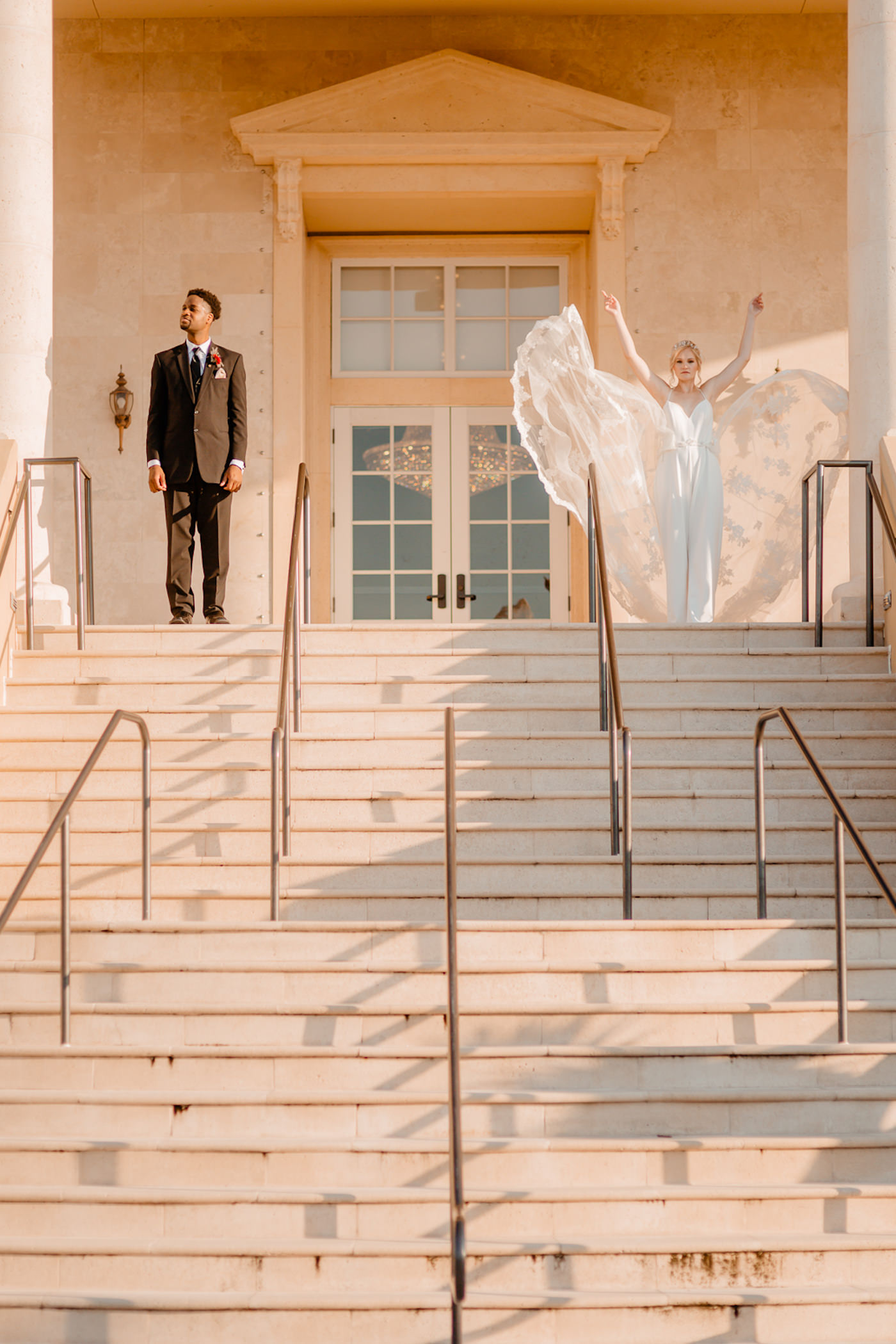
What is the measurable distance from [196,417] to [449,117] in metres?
4.27

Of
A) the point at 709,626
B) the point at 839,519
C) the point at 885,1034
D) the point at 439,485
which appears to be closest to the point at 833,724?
the point at 709,626

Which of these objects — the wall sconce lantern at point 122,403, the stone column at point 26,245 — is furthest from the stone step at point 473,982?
the wall sconce lantern at point 122,403

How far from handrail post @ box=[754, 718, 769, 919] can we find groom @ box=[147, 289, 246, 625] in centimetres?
348

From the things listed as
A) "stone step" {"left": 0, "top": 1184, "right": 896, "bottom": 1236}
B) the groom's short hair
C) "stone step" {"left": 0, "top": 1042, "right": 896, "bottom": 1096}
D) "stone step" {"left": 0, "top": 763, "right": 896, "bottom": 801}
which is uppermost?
the groom's short hair

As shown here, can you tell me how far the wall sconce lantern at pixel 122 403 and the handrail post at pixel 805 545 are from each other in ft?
17.3

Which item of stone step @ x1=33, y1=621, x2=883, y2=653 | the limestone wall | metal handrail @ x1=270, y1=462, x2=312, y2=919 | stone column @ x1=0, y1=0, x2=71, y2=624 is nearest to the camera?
metal handrail @ x1=270, y1=462, x2=312, y2=919

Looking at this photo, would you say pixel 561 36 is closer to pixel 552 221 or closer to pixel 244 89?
pixel 552 221

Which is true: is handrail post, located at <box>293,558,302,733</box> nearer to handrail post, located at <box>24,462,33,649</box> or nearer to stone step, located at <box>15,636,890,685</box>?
stone step, located at <box>15,636,890,685</box>

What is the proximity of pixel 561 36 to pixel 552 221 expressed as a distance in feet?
4.46

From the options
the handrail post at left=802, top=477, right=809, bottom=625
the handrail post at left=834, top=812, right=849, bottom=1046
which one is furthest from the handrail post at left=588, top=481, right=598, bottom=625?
the handrail post at left=834, top=812, right=849, bottom=1046

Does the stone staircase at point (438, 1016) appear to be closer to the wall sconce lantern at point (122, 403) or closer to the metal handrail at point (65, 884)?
the metal handrail at point (65, 884)

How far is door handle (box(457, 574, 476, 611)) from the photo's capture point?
1251 cm

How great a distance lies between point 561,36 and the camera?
39.7 feet

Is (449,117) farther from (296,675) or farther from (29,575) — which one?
(296,675)
